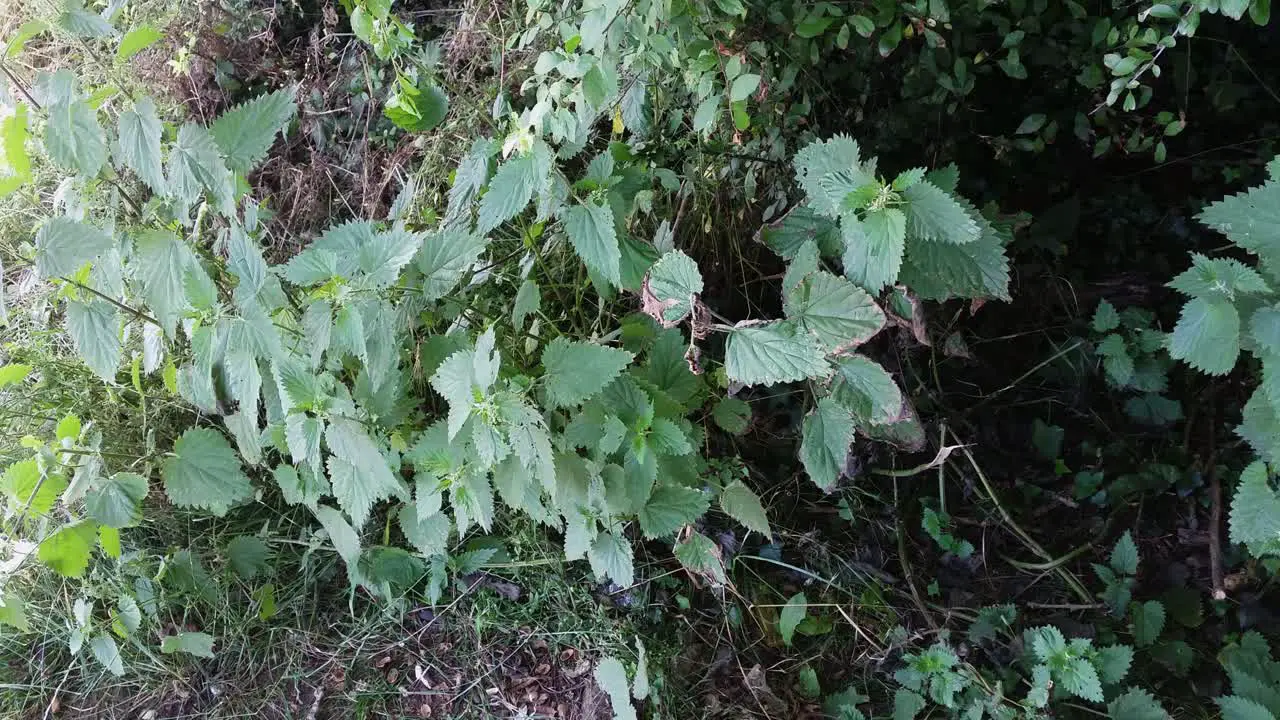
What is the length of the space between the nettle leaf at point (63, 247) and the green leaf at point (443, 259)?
529 mm

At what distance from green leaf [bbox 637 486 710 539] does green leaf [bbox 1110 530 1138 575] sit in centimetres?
91

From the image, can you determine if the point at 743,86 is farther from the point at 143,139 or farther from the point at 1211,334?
the point at 143,139

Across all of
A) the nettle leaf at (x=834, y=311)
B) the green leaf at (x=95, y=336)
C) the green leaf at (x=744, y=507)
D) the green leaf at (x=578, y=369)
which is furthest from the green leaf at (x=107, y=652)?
the nettle leaf at (x=834, y=311)

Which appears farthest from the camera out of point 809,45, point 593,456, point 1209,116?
point 1209,116

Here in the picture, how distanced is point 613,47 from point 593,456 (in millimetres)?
692

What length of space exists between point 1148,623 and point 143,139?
2003 mm

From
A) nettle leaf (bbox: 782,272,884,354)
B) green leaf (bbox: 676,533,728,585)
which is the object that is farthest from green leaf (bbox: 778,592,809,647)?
nettle leaf (bbox: 782,272,884,354)

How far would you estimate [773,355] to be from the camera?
43.9 inches

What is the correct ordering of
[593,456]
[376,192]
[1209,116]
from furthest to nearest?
[376,192]
[1209,116]
[593,456]

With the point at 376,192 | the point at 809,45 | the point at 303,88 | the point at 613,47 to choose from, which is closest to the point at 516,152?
the point at 613,47

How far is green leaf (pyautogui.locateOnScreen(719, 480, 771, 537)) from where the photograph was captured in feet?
4.72

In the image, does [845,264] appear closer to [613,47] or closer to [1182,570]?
[613,47]

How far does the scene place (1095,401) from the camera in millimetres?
1824

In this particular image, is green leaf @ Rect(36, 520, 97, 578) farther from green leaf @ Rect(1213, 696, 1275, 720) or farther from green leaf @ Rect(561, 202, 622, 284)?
green leaf @ Rect(1213, 696, 1275, 720)
